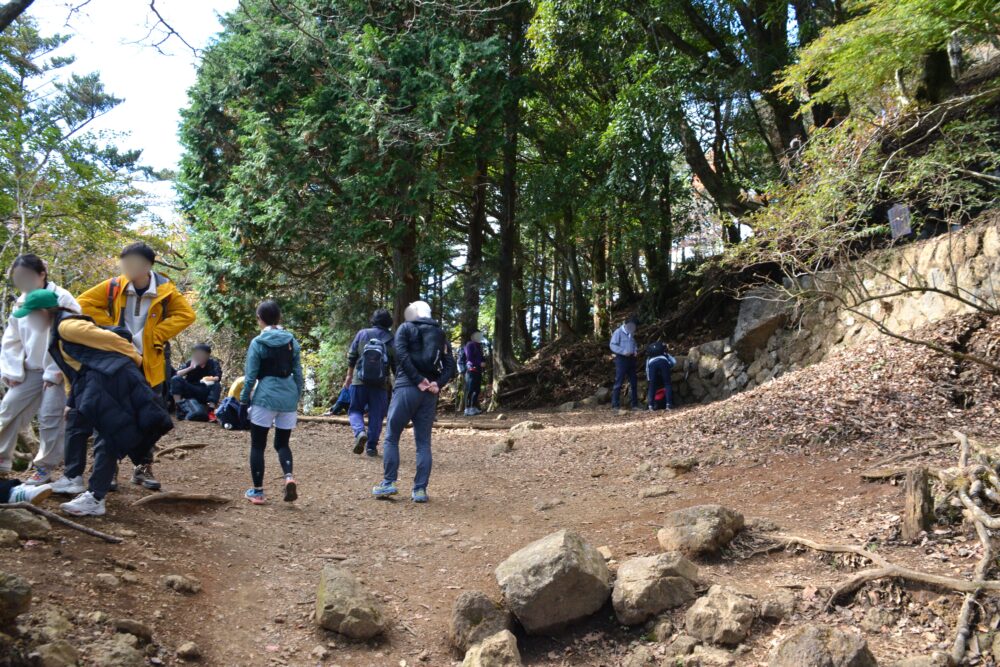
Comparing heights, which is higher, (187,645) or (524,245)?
(524,245)

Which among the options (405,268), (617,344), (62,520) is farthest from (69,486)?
(405,268)

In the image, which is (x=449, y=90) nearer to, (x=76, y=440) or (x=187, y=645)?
(x=76, y=440)

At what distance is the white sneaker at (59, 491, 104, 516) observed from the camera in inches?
172

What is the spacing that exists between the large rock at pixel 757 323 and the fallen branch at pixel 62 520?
36.1 ft

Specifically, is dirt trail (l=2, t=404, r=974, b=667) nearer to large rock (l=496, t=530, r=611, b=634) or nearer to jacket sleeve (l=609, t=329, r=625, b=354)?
large rock (l=496, t=530, r=611, b=634)

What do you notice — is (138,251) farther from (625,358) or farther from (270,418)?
(625,358)

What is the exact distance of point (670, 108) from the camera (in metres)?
12.5

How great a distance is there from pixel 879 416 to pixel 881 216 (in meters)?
5.29

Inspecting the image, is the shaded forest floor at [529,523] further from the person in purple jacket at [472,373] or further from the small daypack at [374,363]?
the person in purple jacket at [472,373]

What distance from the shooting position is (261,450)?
5883 millimetres

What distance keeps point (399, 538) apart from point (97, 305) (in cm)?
297

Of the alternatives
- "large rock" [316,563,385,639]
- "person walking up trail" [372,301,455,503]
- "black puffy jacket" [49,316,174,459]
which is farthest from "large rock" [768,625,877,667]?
"black puffy jacket" [49,316,174,459]

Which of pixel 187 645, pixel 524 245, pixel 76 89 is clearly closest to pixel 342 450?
pixel 187 645

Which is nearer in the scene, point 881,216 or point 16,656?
point 16,656
